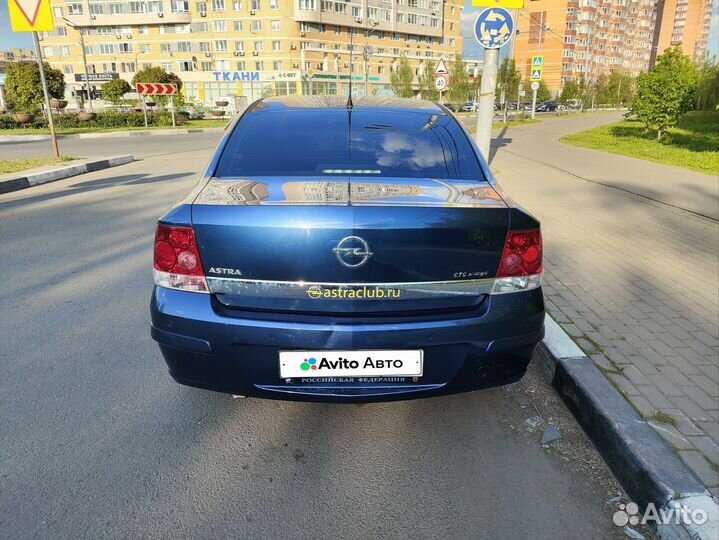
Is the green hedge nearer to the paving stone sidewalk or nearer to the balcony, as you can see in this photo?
the paving stone sidewalk

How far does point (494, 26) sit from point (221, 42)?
76532mm

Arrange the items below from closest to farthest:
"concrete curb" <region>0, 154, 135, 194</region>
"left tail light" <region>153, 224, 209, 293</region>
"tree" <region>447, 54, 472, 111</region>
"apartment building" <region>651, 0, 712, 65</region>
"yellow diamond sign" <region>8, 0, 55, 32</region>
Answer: "left tail light" <region>153, 224, 209, 293</region> → "concrete curb" <region>0, 154, 135, 194</region> → "yellow diamond sign" <region>8, 0, 55, 32</region> → "tree" <region>447, 54, 472, 111</region> → "apartment building" <region>651, 0, 712, 65</region>

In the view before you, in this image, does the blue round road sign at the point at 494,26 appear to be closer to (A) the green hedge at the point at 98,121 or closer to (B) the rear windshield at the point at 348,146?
(B) the rear windshield at the point at 348,146

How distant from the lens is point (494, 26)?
28.2 feet

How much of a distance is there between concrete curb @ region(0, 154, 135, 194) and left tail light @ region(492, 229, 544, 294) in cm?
1093

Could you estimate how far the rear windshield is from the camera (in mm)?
2811

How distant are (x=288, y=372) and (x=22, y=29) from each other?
43.8 ft

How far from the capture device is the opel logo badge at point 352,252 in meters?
2.18

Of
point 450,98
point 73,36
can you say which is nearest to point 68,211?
point 450,98

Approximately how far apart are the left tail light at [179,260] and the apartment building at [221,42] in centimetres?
7355

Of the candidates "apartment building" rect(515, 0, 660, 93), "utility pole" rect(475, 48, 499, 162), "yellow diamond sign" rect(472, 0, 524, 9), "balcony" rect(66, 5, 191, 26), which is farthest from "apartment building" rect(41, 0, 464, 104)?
"yellow diamond sign" rect(472, 0, 524, 9)

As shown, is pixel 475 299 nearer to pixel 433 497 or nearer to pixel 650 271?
pixel 433 497

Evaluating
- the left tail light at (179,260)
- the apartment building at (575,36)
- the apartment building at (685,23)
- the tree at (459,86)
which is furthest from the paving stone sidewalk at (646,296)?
the apartment building at (685,23)

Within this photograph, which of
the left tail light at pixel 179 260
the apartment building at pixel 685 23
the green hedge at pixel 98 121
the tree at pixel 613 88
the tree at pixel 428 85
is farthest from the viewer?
the apartment building at pixel 685 23
